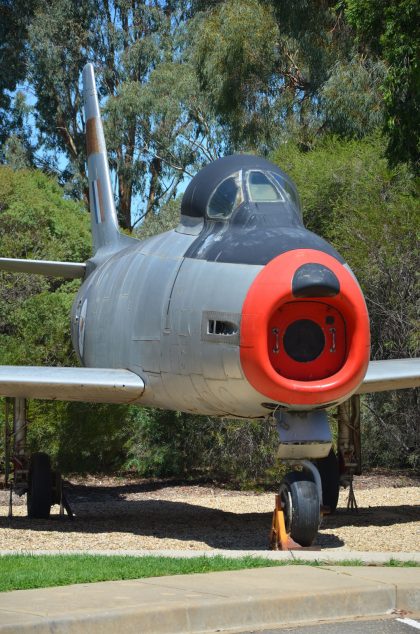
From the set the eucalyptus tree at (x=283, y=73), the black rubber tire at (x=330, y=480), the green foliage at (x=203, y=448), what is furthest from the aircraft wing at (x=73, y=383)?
the eucalyptus tree at (x=283, y=73)

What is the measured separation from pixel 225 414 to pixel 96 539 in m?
1.83

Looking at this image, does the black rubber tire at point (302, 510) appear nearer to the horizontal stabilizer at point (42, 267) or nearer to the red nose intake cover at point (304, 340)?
the red nose intake cover at point (304, 340)

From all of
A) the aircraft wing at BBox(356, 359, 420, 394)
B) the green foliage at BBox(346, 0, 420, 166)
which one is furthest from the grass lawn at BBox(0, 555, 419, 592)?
the green foliage at BBox(346, 0, 420, 166)

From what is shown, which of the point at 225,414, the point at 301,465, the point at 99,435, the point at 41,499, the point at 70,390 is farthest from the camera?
the point at 99,435

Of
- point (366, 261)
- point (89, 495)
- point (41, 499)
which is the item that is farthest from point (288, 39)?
point (41, 499)

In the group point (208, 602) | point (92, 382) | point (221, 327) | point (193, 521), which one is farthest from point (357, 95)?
point (208, 602)

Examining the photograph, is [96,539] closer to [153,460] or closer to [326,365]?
[326,365]

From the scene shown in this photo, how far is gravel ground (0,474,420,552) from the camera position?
10.6 meters

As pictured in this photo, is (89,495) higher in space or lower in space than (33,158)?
lower

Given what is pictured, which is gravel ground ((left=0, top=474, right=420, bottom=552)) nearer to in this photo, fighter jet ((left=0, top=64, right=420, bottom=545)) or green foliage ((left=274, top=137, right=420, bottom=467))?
fighter jet ((left=0, top=64, right=420, bottom=545))

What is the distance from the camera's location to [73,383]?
1118cm

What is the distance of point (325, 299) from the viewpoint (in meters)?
8.94

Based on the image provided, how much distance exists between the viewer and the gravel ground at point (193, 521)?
416 inches

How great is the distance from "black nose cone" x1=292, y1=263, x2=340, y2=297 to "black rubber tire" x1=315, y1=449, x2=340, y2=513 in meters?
4.88
